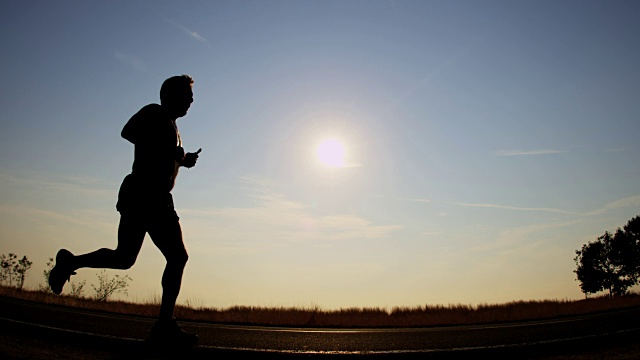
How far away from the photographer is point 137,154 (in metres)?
3.76

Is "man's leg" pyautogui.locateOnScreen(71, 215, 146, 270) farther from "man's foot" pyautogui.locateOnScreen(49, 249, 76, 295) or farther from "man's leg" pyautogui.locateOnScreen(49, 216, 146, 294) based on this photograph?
"man's foot" pyautogui.locateOnScreen(49, 249, 76, 295)

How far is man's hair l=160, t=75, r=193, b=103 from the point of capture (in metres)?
4.09

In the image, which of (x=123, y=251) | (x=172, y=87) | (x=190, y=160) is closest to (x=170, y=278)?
(x=123, y=251)

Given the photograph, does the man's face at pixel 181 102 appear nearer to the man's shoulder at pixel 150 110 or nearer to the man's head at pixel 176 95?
the man's head at pixel 176 95

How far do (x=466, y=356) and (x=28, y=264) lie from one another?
2777cm

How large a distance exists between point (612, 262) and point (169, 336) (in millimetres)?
56425

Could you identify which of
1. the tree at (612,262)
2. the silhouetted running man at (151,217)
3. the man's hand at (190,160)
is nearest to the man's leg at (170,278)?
the silhouetted running man at (151,217)

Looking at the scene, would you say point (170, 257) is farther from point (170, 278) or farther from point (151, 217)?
point (151, 217)

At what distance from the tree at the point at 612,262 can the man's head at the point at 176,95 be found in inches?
2135

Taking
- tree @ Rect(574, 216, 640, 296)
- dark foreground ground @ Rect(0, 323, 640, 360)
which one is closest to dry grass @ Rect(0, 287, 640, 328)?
dark foreground ground @ Rect(0, 323, 640, 360)

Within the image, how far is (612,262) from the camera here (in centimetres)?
4728

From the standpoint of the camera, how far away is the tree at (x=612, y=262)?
4597cm

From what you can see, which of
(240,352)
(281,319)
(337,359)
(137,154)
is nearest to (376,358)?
(337,359)

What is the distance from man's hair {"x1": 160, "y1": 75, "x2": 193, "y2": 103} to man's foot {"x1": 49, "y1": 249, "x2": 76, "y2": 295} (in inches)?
66.8
